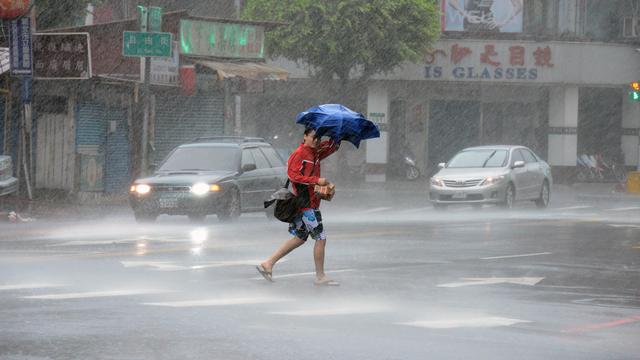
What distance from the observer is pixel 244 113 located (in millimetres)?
50938

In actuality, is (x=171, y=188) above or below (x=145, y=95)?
below

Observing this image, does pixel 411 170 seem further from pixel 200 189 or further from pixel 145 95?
pixel 200 189

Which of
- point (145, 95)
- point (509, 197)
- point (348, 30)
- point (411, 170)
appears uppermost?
point (348, 30)

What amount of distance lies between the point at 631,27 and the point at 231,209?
102 ft

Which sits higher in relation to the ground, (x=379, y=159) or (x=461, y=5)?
(x=461, y=5)

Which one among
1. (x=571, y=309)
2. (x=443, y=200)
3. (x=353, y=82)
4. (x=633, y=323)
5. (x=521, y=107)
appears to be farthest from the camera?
(x=521, y=107)

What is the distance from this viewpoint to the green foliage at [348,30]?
147 ft

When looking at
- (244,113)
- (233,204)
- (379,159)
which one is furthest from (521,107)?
(233,204)

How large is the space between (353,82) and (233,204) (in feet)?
80.6

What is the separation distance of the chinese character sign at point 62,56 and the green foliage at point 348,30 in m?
16.4

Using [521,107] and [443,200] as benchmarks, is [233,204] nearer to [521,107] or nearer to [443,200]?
[443,200]

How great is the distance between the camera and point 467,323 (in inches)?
409

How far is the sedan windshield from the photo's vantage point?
99.7 ft

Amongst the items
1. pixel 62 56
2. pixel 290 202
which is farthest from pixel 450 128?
pixel 290 202
